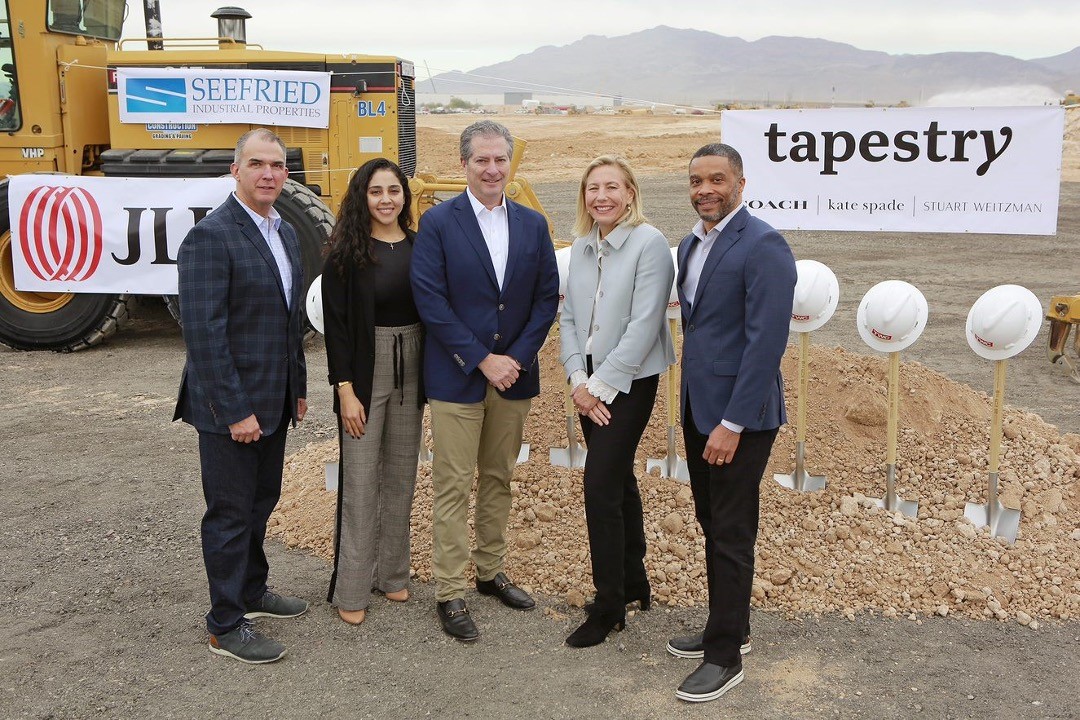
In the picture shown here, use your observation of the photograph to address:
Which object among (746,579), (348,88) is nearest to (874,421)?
(746,579)

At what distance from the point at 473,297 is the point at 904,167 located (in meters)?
3.90

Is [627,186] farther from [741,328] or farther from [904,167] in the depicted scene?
[904,167]

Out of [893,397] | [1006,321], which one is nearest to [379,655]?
[893,397]

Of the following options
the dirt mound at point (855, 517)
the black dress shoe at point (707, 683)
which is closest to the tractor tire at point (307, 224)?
the dirt mound at point (855, 517)

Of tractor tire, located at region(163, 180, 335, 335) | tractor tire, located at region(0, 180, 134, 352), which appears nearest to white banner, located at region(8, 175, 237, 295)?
tractor tire, located at region(0, 180, 134, 352)

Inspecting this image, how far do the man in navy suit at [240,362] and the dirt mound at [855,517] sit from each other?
97 cm

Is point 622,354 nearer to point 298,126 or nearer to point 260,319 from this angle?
point 260,319

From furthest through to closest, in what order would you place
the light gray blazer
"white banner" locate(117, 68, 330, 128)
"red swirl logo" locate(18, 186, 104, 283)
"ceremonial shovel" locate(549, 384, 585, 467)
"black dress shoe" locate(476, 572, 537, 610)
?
"white banner" locate(117, 68, 330, 128), "red swirl logo" locate(18, 186, 104, 283), "ceremonial shovel" locate(549, 384, 585, 467), "black dress shoe" locate(476, 572, 537, 610), the light gray blazer

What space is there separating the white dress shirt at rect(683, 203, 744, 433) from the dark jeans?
164cm

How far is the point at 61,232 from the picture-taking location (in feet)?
28.9

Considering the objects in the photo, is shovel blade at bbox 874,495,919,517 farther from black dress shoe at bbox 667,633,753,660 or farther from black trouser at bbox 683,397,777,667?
black trouser at bbox 683,397,777,667

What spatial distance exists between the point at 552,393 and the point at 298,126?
15.4 feet

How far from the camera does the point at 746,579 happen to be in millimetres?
3643

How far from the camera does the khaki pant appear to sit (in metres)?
4.03
